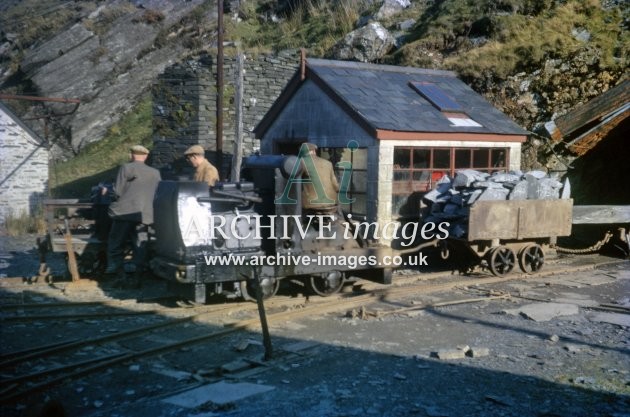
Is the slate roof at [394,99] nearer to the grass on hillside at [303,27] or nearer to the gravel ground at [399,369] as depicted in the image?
the gravel ground at [399,369]

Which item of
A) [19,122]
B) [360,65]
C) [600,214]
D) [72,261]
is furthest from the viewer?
[19,122]

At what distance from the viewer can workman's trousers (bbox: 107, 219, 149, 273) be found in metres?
9.16

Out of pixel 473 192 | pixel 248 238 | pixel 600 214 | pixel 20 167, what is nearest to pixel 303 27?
pixel 20 167

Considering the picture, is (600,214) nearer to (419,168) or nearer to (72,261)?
(419,168)

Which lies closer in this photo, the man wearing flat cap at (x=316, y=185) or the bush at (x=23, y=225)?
the man wearing flat cap at (x=316, y=185)

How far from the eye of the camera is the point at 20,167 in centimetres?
1969

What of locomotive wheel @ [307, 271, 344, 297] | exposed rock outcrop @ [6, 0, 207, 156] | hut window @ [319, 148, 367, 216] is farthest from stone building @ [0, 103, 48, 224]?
locomotive wheel @ [307, 271, 344, 297]

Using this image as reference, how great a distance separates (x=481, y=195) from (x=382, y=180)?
2.08 meters

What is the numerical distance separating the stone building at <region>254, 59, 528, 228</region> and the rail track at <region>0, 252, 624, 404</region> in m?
3.00

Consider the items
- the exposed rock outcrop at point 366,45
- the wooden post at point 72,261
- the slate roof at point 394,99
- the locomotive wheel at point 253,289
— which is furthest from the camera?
the exposed rock outcrop at point 366,45

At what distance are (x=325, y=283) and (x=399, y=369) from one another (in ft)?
10.00

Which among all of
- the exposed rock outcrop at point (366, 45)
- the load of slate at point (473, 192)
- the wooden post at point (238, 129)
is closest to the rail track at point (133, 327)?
the load of slate at point (473, 192)

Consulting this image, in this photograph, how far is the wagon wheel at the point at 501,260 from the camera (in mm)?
10758

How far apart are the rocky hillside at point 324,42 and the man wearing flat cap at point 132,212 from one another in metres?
11.1
